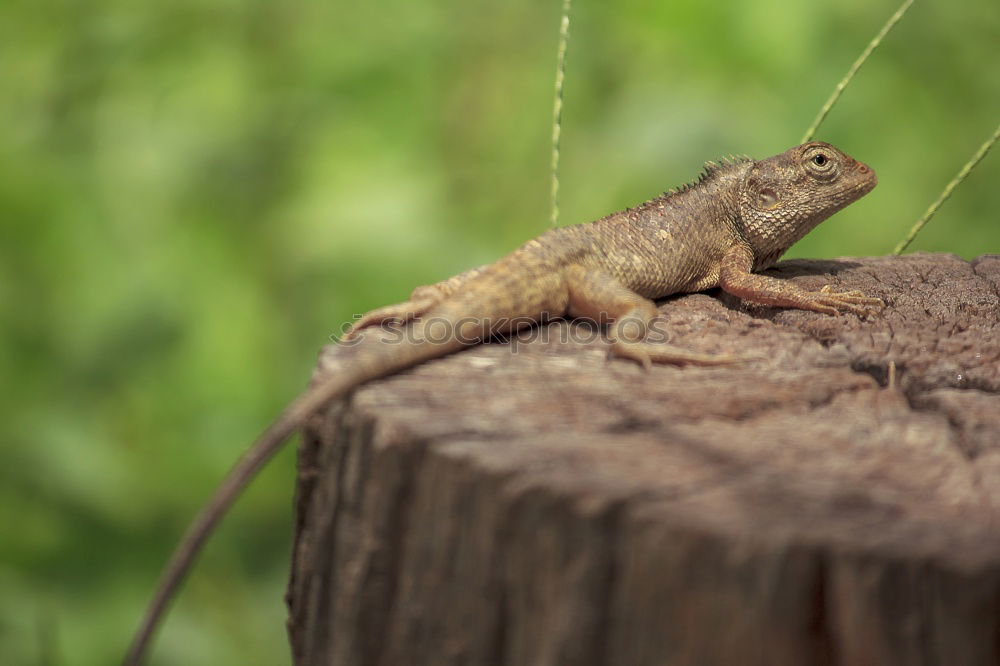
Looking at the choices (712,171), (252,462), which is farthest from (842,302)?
(252,462)

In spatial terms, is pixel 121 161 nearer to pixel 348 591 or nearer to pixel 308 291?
pixel 308 291

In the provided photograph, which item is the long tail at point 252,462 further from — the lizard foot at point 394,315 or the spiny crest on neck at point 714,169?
the spiny crest on neck at point 714,169

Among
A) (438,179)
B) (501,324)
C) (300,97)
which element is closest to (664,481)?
(501,324)

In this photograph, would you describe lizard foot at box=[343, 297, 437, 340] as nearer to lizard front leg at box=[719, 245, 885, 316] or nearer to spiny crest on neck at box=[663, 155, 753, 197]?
lizard front leg at box=[719, 245, 885, 316]

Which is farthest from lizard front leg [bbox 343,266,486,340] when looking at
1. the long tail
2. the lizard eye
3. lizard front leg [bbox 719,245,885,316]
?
the lizard eye

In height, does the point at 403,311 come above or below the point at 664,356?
above

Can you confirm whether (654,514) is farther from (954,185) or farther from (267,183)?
(267,183)

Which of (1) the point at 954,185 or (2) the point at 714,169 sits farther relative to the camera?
(2) the point at 714,169
